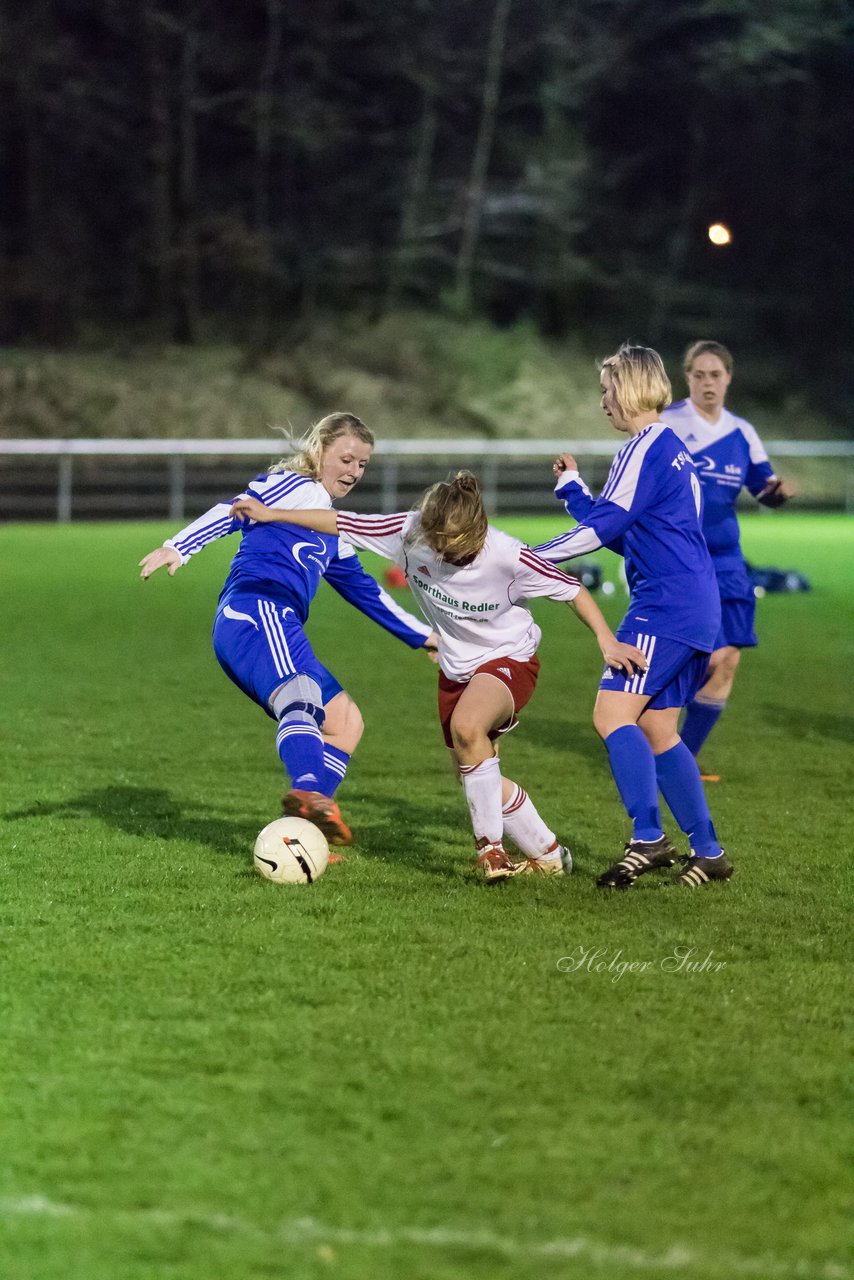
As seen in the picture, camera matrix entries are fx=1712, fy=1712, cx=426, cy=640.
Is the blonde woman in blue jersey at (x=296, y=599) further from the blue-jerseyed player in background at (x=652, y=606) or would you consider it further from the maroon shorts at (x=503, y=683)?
the blue-jerseyed player in background at (x=652, y=606)

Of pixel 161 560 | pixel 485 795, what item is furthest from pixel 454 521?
pixel 161 560

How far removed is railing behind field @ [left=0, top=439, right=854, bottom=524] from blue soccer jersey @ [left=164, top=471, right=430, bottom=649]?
21.4 meters

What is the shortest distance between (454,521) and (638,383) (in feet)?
2.80

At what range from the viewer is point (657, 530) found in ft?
18.6

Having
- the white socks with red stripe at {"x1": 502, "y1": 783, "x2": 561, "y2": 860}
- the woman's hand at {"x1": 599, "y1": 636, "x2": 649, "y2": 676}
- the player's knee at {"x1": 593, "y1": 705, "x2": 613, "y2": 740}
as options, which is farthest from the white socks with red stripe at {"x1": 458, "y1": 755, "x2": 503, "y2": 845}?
the woman's hand at {"x1": 599, "y1": 636, "x2": 649, "y2": 676}

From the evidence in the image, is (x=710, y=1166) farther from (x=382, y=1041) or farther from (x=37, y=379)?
(x=37, y=379)

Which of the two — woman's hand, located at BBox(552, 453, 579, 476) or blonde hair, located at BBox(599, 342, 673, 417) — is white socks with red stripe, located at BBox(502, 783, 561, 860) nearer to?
woman's hand, located at BBox(552, 453, 579, 476)

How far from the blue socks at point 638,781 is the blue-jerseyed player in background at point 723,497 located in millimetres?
2123

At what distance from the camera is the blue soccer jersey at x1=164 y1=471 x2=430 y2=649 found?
5.92 m

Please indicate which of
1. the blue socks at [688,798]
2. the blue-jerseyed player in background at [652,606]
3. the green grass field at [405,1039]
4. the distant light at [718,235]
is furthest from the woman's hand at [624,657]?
→ the distant light at [718,235]

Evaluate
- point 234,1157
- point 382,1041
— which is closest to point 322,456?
point 382,1041

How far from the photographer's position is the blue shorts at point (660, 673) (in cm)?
562

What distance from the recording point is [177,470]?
28.3m

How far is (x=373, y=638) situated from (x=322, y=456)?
771cm
